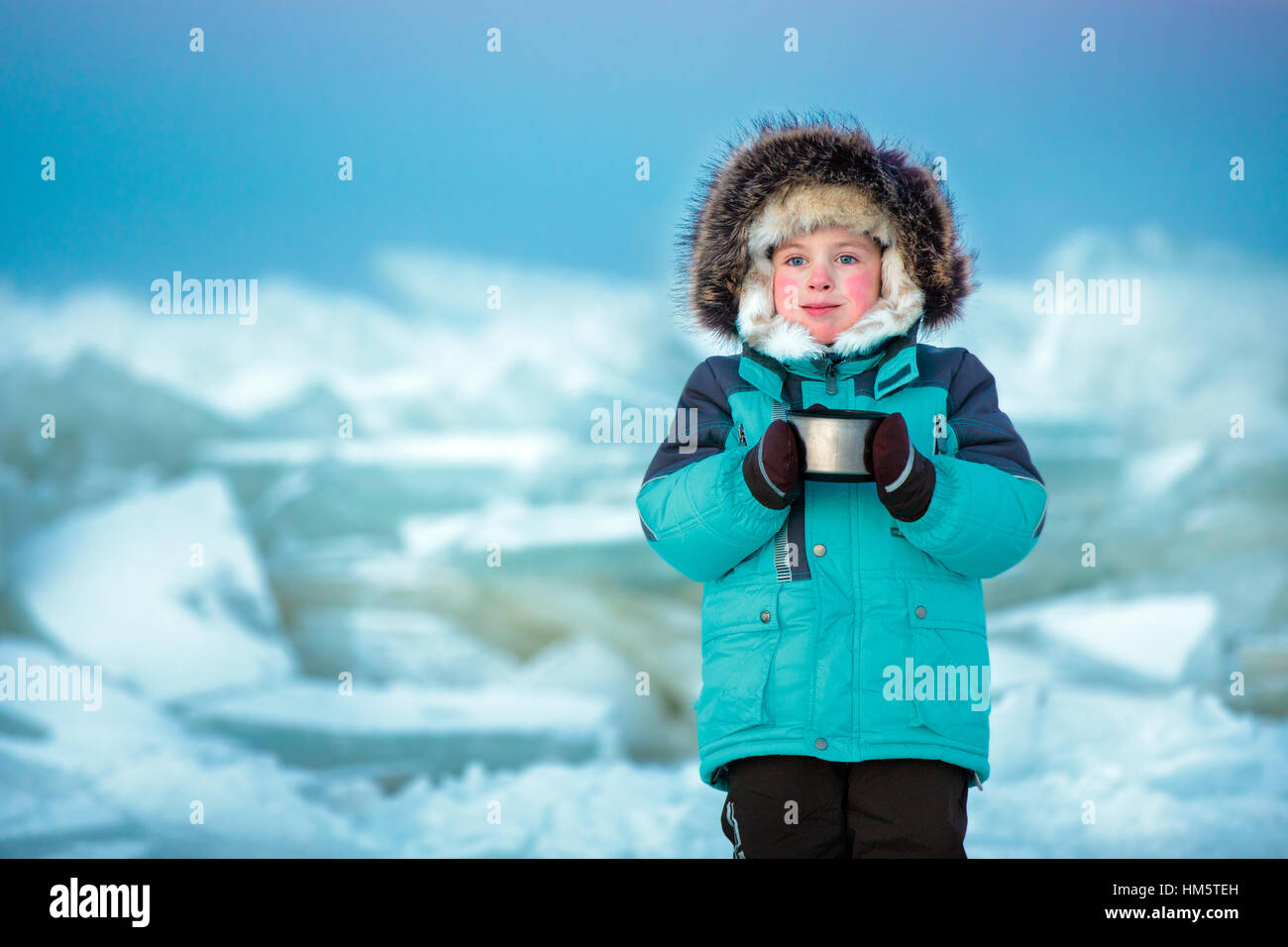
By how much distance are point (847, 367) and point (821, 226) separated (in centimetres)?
21

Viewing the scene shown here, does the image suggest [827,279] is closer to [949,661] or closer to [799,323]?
[799,323]

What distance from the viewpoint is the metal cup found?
1.47 m

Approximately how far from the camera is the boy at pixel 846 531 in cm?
149

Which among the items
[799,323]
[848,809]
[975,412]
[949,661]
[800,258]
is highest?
[800,258]

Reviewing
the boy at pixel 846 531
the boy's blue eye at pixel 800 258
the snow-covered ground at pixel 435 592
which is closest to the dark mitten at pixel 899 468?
the boy at pixel 846 531

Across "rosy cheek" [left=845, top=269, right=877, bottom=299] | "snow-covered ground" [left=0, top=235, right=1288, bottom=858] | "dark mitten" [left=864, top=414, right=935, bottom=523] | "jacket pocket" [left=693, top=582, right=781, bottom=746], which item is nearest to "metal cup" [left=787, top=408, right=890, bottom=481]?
"dark mitten" [left=864, top=414, right=935, bottom=523]

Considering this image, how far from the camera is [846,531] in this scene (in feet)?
5.19

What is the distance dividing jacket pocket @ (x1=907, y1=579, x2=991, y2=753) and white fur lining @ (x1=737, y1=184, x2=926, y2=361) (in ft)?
1.08

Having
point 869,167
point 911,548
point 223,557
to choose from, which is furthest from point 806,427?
point 223,557

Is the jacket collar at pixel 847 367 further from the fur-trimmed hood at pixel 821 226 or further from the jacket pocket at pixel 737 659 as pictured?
the jacket pocket at pixel 737 659

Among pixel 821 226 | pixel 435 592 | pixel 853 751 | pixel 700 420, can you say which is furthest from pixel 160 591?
pixel 853 751
